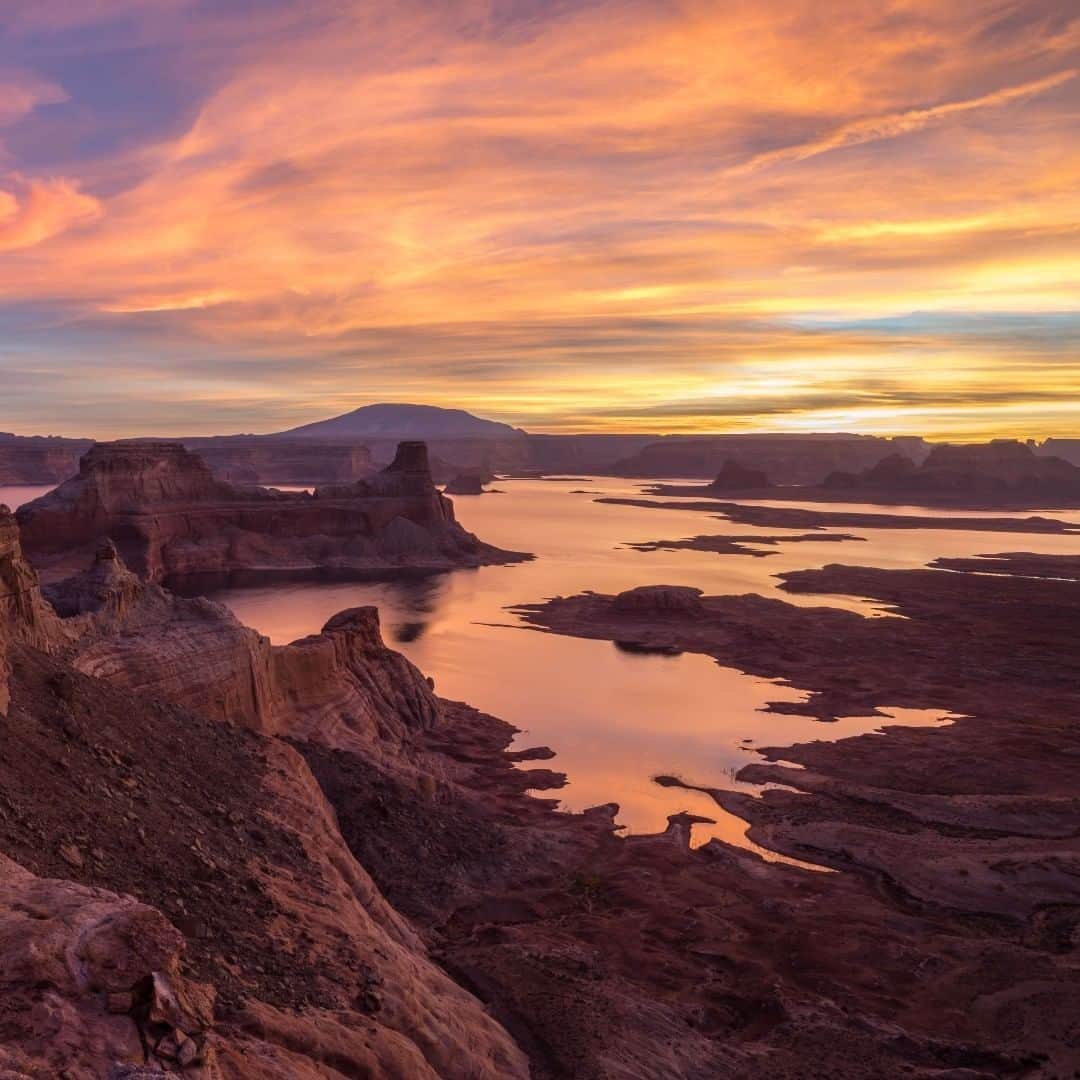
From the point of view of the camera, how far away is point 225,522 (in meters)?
81.1

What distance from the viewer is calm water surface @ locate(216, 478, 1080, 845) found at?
32.1 meters

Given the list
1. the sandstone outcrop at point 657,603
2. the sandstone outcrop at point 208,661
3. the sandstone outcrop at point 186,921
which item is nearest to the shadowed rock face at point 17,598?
the sandstone outcrop at point 208,661

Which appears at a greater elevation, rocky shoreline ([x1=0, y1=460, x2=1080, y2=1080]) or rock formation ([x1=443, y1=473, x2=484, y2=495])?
rock formation ([x1=443, y1=473, x2=484, y2=495])

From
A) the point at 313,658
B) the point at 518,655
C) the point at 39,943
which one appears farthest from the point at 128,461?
the point at 39,943

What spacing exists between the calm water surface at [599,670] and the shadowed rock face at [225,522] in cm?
721

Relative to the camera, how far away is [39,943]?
275 inches


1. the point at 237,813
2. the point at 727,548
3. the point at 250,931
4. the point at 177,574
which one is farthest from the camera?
the point at 727,548

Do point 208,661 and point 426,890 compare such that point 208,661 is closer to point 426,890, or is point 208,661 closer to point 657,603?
point 426,890

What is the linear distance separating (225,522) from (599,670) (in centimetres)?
4588

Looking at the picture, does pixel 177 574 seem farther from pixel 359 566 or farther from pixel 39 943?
pixel 39 943

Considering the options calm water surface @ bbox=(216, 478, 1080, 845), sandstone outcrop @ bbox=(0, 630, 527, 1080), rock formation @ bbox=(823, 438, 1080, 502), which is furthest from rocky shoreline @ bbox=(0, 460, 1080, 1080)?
rock formation @ bbox=(823, 438, 1080, 502)

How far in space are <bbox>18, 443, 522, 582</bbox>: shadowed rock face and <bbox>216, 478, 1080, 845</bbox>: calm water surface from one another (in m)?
7.21

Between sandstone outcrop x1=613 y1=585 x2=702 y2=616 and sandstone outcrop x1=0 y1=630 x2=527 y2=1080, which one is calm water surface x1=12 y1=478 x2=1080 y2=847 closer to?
sandstone outcrop x1=613 y1=585 x2=702 y2=616

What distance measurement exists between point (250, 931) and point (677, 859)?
14.6 metres
